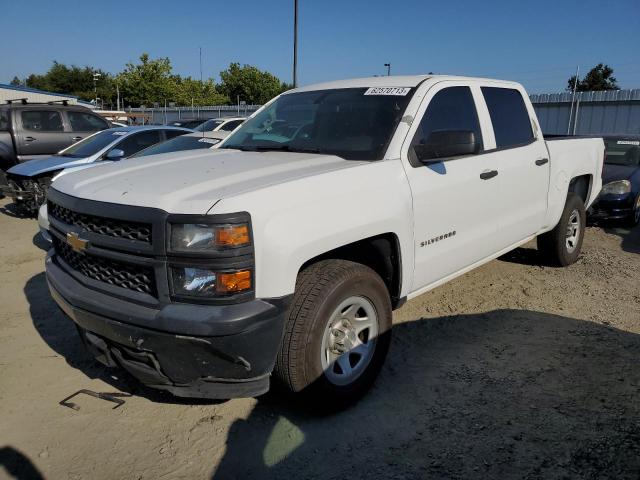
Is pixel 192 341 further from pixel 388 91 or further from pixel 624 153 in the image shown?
pixel 624 153

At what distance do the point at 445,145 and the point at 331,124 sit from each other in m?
0.88

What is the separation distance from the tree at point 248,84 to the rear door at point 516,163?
59924 mm

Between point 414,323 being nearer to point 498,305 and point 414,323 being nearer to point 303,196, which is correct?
point 498,305

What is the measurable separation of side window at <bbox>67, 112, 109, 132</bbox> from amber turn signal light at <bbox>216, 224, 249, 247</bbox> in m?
10.6

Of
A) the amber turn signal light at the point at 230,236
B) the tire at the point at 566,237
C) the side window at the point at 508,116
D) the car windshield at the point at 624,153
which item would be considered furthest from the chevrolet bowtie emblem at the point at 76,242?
the car windshield at the point at 624,153

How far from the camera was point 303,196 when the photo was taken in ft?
8.49

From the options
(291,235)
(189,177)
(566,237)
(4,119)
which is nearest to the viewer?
(291,235)

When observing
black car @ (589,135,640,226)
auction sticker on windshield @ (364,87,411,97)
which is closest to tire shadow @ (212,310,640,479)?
auction sticker on windshield @ (364,87,411,97)

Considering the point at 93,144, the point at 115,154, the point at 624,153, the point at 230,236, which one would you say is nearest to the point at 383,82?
the point at 230,236

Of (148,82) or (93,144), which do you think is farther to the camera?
(148,82)

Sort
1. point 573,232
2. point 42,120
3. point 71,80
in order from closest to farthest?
point 573,232 < point 42,120 < point 71,80

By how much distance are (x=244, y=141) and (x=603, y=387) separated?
3103mm

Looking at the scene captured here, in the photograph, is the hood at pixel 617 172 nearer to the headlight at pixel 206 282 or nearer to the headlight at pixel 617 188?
the headlight at pixel 617 188

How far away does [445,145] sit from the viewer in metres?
3.27
